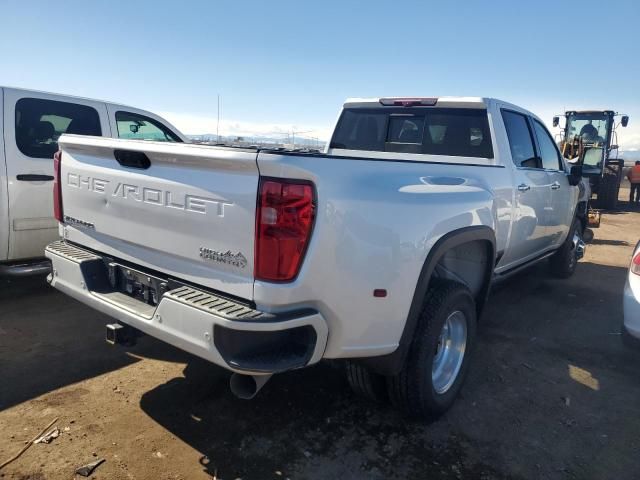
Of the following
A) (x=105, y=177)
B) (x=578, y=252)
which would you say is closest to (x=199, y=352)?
(x=105, y=177)

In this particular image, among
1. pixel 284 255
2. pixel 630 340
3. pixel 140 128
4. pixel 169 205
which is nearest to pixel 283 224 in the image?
pixel 284 255

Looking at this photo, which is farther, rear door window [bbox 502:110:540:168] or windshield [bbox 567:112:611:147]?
windshield [bbox 567:112:611:147]

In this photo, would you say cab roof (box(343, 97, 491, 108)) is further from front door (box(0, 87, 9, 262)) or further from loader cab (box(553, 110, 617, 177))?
loader cab (box(553, 110, 617, 177))

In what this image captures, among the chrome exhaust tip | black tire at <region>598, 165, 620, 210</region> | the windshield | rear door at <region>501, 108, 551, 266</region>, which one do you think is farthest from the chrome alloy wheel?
the windshield

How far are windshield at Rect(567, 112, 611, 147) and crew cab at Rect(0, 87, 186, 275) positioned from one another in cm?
1658

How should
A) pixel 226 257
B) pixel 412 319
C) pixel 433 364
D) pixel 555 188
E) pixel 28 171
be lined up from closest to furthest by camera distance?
pixel 226 257
pixel 412 319
pixel 433 364
pixel 28 171
pixel 555 188

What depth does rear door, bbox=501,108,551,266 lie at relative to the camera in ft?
13.9

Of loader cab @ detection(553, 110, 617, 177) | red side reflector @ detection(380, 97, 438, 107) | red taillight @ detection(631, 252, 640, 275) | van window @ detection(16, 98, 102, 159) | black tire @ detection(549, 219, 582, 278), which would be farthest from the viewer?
loader cab @ detection(553, 110, 617, 177)

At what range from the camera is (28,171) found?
4.68 m

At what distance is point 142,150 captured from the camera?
262cm

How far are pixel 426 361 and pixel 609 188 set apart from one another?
54.6ft

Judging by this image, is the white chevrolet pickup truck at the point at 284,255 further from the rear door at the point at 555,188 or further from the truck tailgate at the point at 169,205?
the rear door at the point at 555,188

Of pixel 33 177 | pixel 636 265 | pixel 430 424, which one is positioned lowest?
pixel 430 424

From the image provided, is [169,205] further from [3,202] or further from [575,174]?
[575,174]
